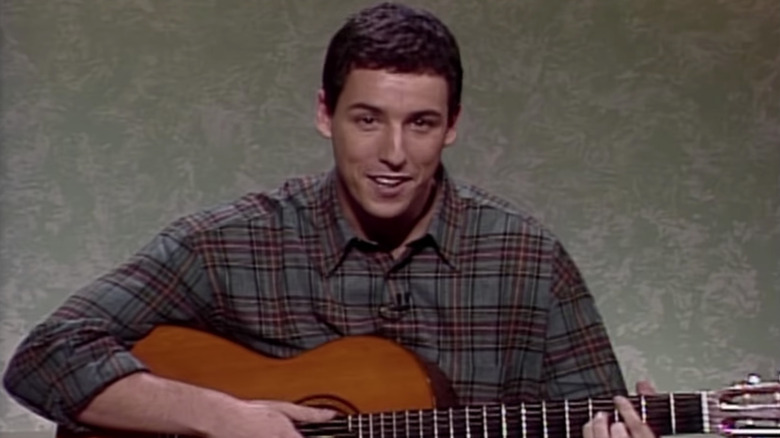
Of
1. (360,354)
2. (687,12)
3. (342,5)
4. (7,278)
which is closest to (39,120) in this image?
(7,278)

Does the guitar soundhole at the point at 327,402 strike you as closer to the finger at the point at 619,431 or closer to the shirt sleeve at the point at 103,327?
the shirt sleeve at the point at 103,327

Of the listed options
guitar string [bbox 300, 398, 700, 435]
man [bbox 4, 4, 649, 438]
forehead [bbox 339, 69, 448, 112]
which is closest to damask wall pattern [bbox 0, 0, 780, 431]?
man [bbox 4, 4, 649, 438]

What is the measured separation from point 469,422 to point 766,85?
98 cm

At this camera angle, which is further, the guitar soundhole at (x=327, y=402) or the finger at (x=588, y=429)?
the guitar soundhole at (x=327, y=402)

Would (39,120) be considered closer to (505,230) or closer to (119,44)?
(119,44)

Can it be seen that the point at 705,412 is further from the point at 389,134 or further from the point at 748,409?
the point at 389,134

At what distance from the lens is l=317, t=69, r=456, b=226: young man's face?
1.32 m

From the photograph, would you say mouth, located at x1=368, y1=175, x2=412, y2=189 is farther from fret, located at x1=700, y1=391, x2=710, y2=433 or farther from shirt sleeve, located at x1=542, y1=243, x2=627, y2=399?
fret, located at x1=700, y1=391, x2=710, y2=433

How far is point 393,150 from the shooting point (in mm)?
1313

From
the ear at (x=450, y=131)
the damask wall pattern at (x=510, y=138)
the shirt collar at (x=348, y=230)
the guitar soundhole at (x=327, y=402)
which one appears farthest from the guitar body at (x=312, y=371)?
the damask wall pattern at (x=510, y=138)

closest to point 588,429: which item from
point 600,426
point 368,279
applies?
point 600,426

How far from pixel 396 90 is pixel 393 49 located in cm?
Result: 5

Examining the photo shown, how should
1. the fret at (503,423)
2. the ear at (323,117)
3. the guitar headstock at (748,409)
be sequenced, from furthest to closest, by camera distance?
the ear at (323,117), the fret at (503,423), the guitar headstock at (748,409)

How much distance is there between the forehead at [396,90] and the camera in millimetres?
1324
